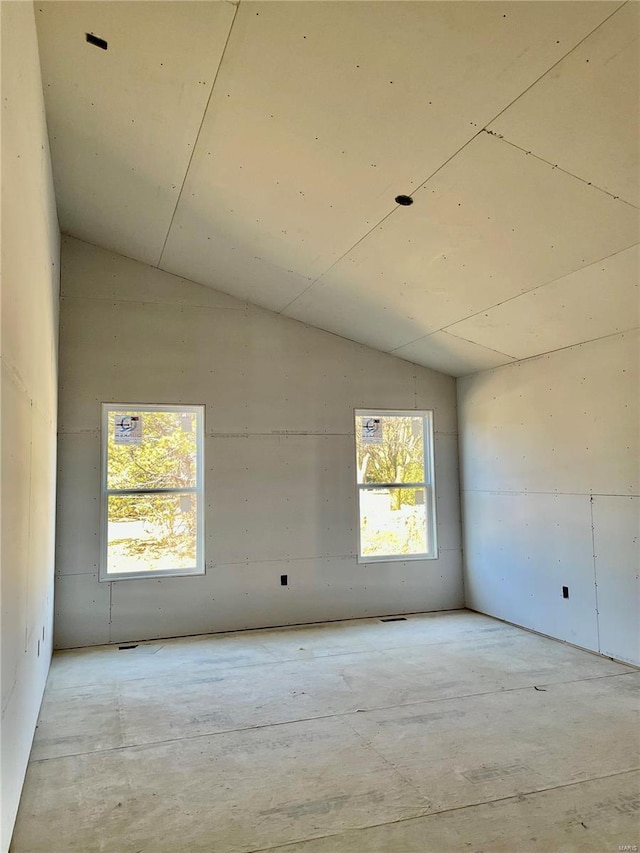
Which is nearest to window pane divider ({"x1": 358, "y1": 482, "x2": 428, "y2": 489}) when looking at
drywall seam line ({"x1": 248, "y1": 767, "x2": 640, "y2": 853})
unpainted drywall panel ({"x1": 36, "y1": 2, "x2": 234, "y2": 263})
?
unpainted drywall panel ({"x1": 36, "y1": 2, "x2": 234, "y2": 263})

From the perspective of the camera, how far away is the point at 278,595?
5293mm

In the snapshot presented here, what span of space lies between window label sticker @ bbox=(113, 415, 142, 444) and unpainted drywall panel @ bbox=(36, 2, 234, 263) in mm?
1668

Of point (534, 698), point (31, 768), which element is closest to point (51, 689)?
point (31, 768)

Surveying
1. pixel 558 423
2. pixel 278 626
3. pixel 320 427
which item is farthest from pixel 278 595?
pixel 558 423

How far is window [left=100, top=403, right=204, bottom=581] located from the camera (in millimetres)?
4918

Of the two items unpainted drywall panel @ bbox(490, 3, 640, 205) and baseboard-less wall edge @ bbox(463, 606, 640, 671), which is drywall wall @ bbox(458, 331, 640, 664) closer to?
baseboard-less wall edge @ bbox(463, 606, 640, 671)

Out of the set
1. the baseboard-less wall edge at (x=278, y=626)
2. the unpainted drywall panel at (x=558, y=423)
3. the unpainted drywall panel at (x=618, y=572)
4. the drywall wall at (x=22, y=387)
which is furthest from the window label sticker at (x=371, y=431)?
the drywall wall at (x=22, y=387)

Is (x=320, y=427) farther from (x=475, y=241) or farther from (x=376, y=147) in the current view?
(x=376, y=147)

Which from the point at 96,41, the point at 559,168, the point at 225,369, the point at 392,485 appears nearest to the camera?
the point at 96,41

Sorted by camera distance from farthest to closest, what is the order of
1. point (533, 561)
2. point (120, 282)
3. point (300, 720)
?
point (120, 282)
point (533, 561)
point (300, 720)

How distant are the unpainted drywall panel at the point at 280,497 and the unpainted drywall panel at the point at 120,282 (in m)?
1.37

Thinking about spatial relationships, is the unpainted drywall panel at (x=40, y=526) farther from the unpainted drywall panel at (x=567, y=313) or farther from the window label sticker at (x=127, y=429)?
the unpainted drywall panel at (x=567, y=313)

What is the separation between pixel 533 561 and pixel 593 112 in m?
3.68

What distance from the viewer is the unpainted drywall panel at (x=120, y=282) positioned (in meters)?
5.00
